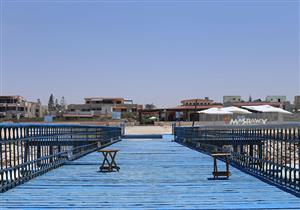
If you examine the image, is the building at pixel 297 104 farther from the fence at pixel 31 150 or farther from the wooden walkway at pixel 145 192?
the wooden walkway at pixel 145 192

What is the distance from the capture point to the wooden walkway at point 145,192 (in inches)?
310

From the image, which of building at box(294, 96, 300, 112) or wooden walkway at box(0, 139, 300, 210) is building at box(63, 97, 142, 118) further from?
wooden walkway at box(0, 139, 300, 210)

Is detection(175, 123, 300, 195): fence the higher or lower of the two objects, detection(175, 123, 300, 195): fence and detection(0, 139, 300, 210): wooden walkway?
the higher

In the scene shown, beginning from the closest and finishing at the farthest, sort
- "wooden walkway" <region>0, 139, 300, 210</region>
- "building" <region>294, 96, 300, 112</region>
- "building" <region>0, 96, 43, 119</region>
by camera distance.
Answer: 1. "wooden walkway" <region>0, 139, 300, 210</region>
2. "building" <region>294, 96, 300, 112</region>
3. "building" <region>0, 96, 43, 119</region>

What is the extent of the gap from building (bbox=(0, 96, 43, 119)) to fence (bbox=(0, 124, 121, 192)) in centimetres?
12653

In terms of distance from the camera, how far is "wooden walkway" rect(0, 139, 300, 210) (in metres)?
7.88

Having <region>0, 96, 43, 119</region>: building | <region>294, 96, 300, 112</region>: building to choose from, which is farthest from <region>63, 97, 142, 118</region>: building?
<region>294, 96, 300, 112</region>: building

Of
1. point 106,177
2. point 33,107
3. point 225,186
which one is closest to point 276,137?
point 225,186

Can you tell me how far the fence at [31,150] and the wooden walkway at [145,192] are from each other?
25cm

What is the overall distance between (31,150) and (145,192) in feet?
11.9

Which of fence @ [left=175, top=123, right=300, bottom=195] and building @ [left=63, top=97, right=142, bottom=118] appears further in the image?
building @ [left=63, top=97, right=142, bottom=118]

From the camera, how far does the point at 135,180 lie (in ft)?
35.6

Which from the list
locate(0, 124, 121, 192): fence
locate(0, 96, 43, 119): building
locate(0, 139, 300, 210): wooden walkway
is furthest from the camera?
locate(0, 96, 43, 119): building

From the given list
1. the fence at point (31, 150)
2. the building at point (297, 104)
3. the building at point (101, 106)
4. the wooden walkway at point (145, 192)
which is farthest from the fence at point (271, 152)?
the building at point (101, 106)
